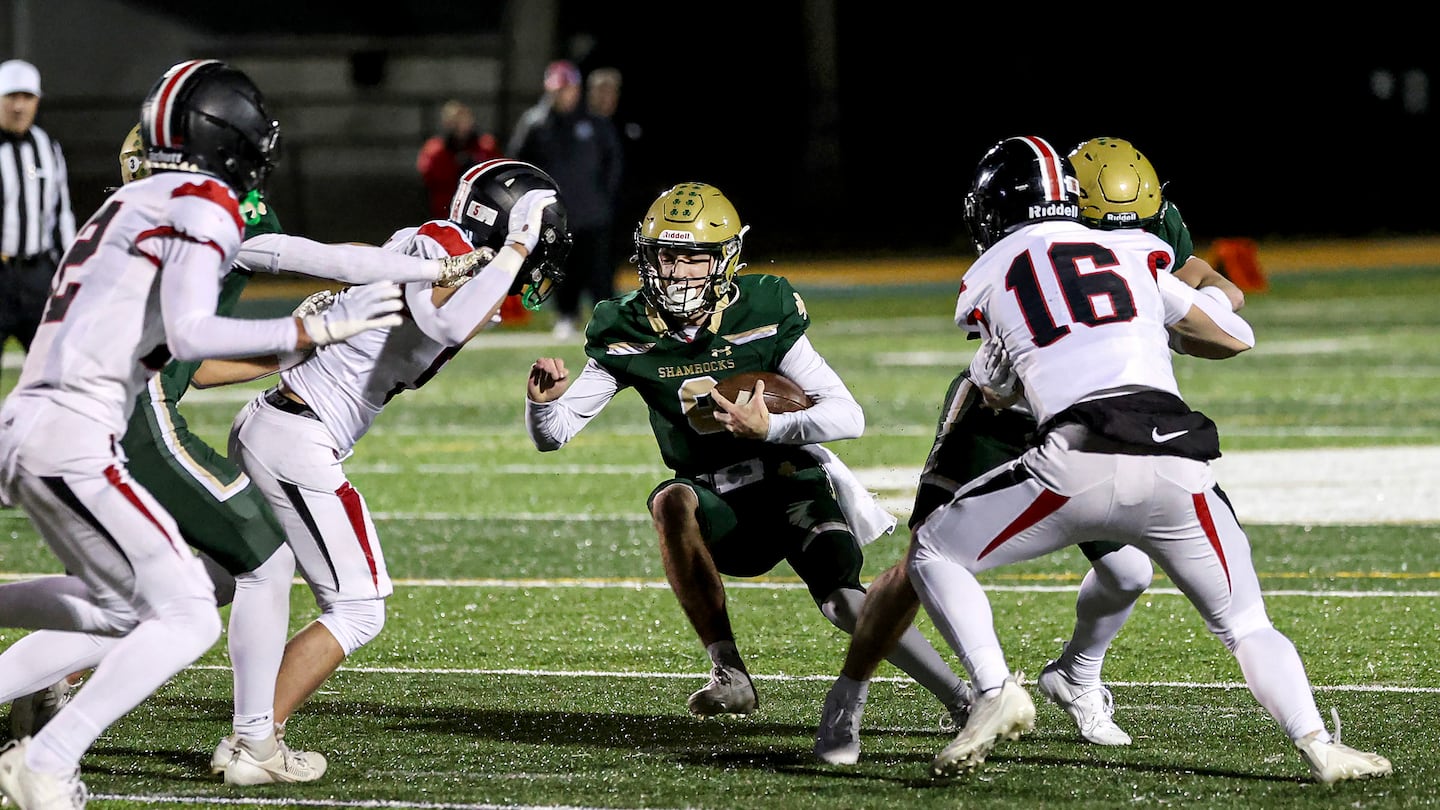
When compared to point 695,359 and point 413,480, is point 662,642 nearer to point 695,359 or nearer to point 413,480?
point 695,359

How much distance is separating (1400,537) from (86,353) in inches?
211

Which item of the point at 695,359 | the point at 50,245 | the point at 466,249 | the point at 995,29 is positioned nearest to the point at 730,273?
the point at 695,359

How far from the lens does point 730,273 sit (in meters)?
5.17

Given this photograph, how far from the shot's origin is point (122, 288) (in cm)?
399

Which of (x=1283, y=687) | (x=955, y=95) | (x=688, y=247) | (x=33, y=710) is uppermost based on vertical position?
(x=688, y=247)

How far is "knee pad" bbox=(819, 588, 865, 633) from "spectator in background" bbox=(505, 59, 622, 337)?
34.7 feet

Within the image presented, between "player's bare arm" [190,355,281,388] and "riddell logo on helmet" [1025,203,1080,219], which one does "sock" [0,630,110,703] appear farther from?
"riddell logo on helmet" [1025,203,1080,219]

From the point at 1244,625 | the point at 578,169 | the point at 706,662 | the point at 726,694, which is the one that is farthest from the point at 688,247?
the point at 578,169

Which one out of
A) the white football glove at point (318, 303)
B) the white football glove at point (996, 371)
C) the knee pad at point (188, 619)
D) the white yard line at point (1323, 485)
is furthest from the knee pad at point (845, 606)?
the white yard line at point (1323, 485)

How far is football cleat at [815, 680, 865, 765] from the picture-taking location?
4566mm

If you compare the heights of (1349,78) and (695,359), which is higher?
(695,359)

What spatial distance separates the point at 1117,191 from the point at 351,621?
77.7 inches

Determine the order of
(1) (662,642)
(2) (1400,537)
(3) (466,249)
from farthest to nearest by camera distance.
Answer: (2) (1400,537), (1) (662,642), (3) (466,249)

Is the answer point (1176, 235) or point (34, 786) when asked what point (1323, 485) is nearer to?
point (1176, 235)
